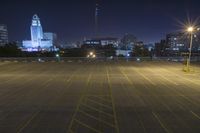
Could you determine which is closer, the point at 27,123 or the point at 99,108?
the point at 27,123

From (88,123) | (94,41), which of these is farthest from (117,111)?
(94,41)

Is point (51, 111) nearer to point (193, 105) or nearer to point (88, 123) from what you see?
point (88, 123)

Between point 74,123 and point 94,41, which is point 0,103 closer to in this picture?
point 74,123

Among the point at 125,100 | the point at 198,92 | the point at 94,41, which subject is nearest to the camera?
the point at 125,100

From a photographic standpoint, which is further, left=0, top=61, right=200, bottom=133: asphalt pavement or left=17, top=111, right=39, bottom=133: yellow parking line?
left=0, top=61, right=200, bottom=133: asphalt pavement


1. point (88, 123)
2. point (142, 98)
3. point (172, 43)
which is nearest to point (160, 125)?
point (88, 123)

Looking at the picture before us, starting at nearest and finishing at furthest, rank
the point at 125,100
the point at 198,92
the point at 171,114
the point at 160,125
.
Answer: the point at 160,125
the point at 171,114
the point at 125,100
the point at 198,92

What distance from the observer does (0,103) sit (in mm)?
15914

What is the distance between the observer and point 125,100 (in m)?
16.8

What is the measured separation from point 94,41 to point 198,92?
149m

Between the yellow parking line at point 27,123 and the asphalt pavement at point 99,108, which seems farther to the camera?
the asphalt pavement at point 99,108

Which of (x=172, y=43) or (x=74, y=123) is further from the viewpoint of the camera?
(x=172, y=43)

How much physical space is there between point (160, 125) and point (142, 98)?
5.65m

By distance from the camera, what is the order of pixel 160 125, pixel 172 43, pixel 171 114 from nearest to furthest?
1. pixel 160 125
2. pixel 171 114
3. pixel 172 43
